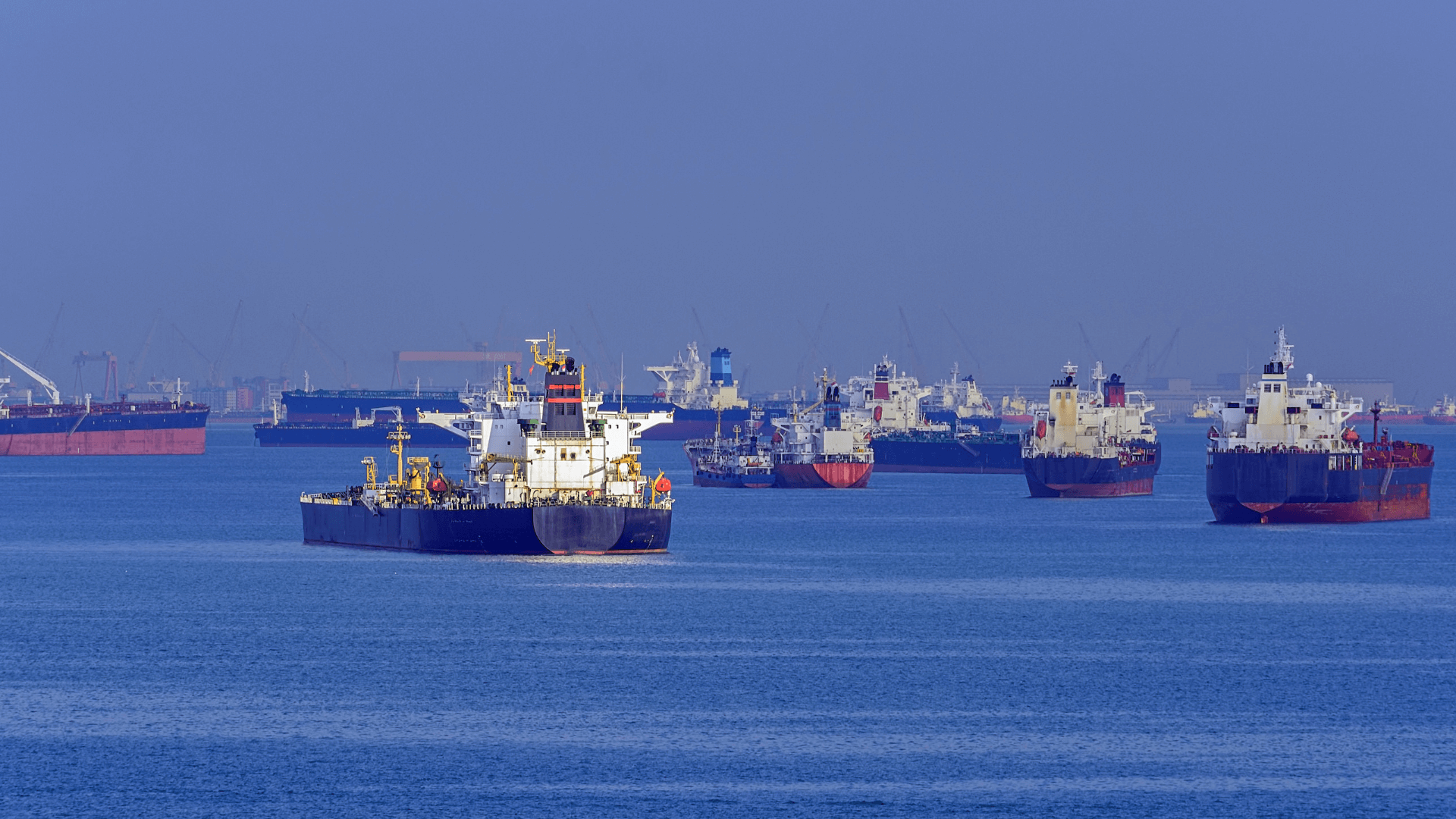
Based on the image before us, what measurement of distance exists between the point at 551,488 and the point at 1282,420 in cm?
3942

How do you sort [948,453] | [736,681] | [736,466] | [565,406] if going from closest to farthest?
[736,681] → [565,406] → [736,466] → [948,453]

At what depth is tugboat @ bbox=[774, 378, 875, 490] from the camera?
146000 millimetres

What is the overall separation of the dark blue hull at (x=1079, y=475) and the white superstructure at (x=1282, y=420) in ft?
104

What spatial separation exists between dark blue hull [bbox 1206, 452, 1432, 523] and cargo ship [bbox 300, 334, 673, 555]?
1262 inches

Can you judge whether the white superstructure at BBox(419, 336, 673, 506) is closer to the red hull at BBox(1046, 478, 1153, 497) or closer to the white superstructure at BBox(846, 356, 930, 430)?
the red hull at BBox(1046, 478, 1153, 497)

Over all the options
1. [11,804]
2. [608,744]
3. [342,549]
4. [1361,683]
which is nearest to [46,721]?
[11,804]

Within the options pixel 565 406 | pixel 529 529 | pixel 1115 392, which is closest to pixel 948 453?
pixel 1115 392

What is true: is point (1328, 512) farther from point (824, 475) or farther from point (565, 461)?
point (824, 475)

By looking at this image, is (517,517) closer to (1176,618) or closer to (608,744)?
(1176,618)

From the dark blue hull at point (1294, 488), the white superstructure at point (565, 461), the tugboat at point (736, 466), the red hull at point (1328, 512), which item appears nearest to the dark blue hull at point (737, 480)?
the tugboat at point (736, 466)

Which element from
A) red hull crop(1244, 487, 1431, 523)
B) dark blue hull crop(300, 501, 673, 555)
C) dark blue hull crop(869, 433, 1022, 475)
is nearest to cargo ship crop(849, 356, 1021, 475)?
dark blue hull crop(869, 433, 1022, 475)

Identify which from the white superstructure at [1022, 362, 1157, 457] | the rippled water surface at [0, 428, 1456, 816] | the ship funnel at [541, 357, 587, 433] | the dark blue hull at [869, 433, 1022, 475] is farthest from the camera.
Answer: the dark blue hull at [869, 433, 1022, 475]

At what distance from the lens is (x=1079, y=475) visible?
12925 centimetres

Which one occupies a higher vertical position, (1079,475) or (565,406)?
(565,406)
